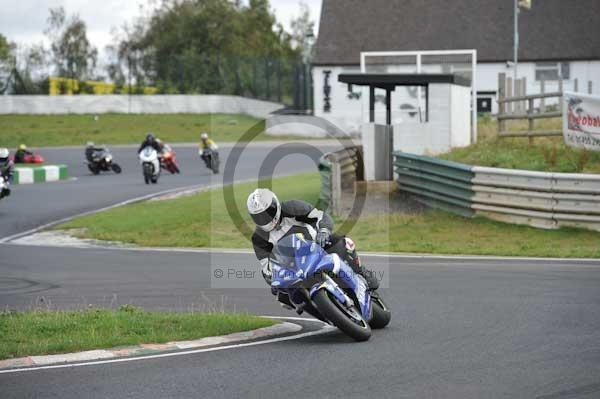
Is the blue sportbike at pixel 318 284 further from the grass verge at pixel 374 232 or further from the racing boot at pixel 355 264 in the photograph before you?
the grass verge at pixel 374 232

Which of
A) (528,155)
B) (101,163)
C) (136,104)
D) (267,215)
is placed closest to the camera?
(267,215)

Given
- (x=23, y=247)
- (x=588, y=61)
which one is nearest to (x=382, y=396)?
(x=23, y=247)

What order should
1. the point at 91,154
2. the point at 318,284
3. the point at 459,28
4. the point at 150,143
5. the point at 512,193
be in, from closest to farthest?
the point at 318,284 → the point at 512,193 → the point at 150,143 → the point at 91,154 → the point at 459,28

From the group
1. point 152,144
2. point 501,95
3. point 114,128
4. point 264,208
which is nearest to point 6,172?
point 152,144

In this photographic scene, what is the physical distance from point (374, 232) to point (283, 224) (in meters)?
10.8

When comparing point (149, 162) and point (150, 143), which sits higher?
point (150, 143)

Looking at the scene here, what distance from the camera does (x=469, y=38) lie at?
187 feet

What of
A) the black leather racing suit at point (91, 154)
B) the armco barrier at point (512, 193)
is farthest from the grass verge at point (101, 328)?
the black leather racing suit at point (91, 154)

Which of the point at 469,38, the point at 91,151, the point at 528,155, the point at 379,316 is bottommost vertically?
the point at 379,316

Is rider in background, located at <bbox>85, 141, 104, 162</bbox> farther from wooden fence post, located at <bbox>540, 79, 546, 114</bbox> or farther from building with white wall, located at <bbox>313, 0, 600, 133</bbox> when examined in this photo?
building with white wall, located at <bbox>313, 0, 600, 133</bbox>

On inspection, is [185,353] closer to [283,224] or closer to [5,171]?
[283,224]

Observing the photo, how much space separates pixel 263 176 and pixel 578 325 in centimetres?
2704

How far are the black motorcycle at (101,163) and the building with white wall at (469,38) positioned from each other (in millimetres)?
17626

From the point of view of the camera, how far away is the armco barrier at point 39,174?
119 ft
